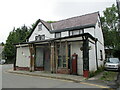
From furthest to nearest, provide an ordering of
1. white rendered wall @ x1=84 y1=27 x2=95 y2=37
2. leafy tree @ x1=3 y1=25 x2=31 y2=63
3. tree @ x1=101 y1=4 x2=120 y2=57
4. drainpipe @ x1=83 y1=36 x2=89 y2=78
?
leafy tree @ x1=3 y1=25 x2=31 y2=63
tree @ x1=101 y1=4 x2=120 y2=57
white rendered wall @ x1=84 y1=27 x2=95 y2=37
drainpipe @ x1=83 y1=36 x2=89 y2=78

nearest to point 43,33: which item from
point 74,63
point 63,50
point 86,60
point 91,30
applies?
point 63,50

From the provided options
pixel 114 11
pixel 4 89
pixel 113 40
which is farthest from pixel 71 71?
pixel 114 11

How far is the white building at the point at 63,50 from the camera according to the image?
→ 13.6m

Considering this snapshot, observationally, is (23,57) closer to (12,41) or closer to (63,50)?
(63,50)

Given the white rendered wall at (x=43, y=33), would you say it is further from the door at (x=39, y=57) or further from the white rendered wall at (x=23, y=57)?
the white rendered wall at (x=23, y=57)

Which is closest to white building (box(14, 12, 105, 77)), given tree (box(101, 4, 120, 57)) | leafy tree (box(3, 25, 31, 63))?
tree (box(101, 4, 120, 57))

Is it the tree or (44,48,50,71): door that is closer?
(44,48,50,71): door

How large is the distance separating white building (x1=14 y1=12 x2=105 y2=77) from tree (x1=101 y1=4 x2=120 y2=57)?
9480 millimetres

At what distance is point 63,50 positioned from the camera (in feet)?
51.6

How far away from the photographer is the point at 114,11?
28.4 m

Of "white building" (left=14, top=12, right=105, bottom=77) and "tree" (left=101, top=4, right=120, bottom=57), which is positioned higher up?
"tree" (left=101, top=4, right=120, bottom=57)

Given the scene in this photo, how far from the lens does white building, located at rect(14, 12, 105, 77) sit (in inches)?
537

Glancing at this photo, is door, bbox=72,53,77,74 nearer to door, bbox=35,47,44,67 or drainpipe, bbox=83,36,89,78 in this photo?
drainpipe, bbox=83,36,89,78

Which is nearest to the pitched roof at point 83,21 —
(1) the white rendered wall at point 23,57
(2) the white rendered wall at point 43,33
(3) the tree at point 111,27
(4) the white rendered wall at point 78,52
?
(2) the white rendered wall at point 43,33
